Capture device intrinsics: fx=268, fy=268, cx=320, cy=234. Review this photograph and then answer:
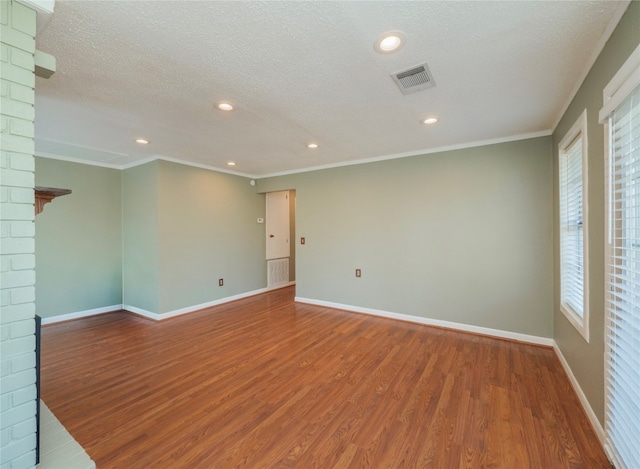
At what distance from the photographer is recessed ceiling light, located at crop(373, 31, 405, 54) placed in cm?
155

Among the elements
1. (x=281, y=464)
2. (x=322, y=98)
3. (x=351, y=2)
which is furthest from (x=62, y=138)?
(x=281, y=464)

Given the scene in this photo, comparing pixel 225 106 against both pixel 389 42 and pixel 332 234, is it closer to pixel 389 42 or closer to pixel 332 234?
pixel 389 42

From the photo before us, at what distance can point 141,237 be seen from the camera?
4.32 metres

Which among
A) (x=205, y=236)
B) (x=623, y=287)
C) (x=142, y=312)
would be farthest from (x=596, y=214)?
(x=142, y=312)

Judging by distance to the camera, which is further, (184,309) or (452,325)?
(184,309)

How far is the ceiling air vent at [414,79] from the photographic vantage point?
1.89 m

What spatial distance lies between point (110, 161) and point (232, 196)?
194cm

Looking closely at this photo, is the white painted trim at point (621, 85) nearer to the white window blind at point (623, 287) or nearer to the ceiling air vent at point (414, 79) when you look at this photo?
the white window blind at point (623, 287)

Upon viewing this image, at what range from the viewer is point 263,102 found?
236cm

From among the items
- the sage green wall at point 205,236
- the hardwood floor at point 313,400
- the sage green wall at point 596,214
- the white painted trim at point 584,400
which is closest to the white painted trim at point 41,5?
the hardwood floor at point 313,400

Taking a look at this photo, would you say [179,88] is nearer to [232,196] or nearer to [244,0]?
[244,0]

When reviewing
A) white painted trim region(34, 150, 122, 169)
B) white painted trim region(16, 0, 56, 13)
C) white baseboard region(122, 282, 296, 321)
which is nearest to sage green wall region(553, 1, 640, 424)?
white painted trim region(16, 0, 56, 13)

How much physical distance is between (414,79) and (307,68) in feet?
2.64

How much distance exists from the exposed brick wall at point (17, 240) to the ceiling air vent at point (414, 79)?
6.83 ft
